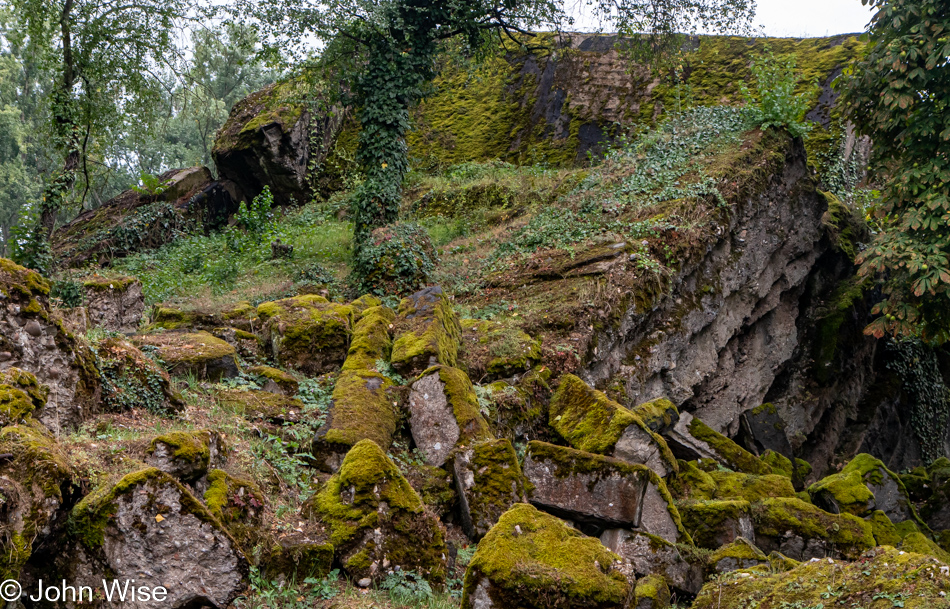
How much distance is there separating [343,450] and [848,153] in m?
15.5

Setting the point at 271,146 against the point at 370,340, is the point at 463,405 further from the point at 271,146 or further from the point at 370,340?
the point at 271,146

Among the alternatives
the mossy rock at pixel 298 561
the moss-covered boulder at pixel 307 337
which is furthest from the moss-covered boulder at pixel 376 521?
the moss-covered boulder at pixel 307 337

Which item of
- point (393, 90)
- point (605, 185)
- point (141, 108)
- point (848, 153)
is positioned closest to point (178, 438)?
point (393, 90)

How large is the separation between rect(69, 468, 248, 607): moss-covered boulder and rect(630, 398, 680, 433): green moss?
16.1ft

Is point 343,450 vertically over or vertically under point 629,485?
over

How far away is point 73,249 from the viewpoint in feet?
50.0

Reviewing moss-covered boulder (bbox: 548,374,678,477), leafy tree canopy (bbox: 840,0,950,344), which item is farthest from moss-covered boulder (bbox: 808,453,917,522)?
moss-covered boulder (bbox: 548,374,678,477)

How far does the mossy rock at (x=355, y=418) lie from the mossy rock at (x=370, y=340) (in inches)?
11.9

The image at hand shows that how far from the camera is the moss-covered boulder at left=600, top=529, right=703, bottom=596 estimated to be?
5164 mm

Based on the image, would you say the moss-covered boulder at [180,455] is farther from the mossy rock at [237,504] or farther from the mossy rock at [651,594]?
the mossy rock at [651,594]

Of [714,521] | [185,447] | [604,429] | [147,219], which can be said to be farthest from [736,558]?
[147,219]

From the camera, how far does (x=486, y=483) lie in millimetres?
5266

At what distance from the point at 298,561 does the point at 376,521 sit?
1.88ft

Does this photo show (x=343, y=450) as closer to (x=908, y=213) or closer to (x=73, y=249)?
(x=908, y=213)
